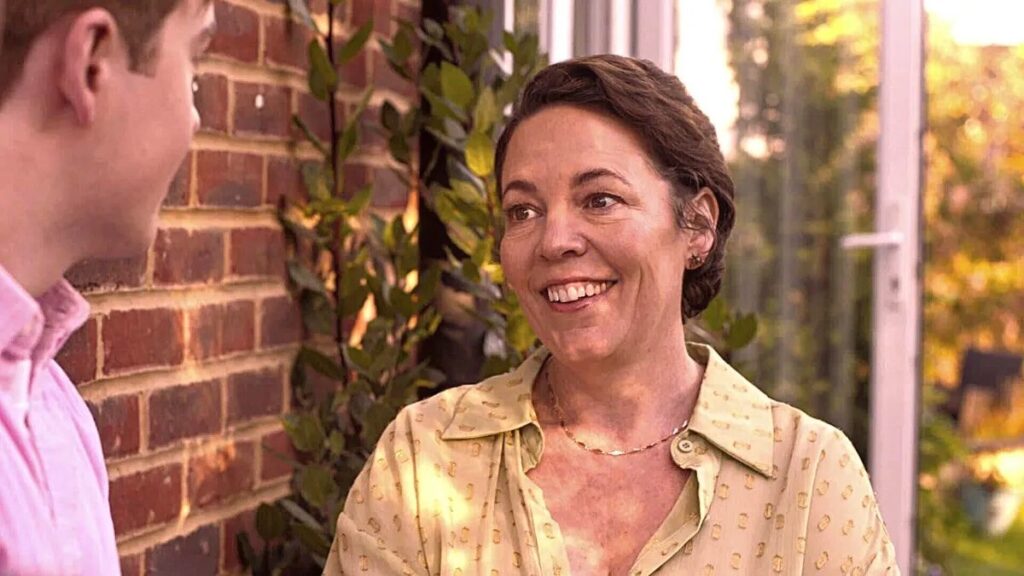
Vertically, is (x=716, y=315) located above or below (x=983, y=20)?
below

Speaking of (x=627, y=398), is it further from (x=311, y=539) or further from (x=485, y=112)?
(x=485, y=112)

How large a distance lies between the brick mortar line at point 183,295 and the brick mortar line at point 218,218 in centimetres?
8

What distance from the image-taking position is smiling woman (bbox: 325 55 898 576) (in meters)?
1.84

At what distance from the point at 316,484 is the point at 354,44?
2.26 feet

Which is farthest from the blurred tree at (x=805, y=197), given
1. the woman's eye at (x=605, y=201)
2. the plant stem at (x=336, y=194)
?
the woman's eye at (x=605, y=201)

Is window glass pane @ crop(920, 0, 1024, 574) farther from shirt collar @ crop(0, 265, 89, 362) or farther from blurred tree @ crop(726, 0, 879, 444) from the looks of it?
shirt collar @ crop(0, 265, 89, 362)

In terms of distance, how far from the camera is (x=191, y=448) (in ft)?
6.59

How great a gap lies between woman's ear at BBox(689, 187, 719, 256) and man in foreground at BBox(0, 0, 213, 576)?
1044mm

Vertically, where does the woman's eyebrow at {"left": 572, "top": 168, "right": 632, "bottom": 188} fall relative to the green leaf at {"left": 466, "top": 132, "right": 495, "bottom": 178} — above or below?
below

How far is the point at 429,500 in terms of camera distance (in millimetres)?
1879

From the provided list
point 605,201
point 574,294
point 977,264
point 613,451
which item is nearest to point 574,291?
point 574,294

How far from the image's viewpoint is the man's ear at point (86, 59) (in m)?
0.96

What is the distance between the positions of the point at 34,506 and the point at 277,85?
1326 millimetres

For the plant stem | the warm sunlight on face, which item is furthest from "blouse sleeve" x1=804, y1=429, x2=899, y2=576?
the warm sunlight on face
